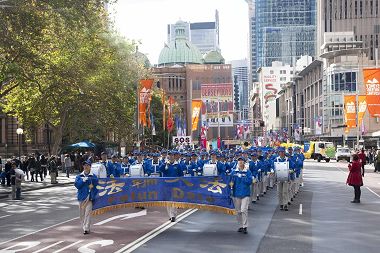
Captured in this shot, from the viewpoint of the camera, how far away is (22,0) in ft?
93.7

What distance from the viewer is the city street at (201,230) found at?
13297 mm

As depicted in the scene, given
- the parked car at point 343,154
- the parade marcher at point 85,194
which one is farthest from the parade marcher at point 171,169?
the parked car at point 343,154

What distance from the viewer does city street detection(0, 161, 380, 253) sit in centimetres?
1330

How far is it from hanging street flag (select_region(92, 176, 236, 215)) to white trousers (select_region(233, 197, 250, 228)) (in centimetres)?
17

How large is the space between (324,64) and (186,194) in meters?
99.5

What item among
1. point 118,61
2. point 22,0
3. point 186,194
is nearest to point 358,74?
point 118,61

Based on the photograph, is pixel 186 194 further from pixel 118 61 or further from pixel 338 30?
pixel 338 30

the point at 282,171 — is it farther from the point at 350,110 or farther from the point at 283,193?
the point at 350,110

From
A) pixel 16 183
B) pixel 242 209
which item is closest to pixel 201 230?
pixel 242 209

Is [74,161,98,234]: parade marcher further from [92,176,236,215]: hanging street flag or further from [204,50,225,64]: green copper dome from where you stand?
[204,50,225,64]: green copper dome

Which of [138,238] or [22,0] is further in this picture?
[22,0]

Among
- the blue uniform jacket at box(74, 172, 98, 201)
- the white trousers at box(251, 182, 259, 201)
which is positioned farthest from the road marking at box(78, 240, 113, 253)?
the white trousers at box(251, 182, 259, 201)

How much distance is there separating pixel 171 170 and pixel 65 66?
21.5m

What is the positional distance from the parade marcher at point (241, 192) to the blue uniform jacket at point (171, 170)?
342cm
